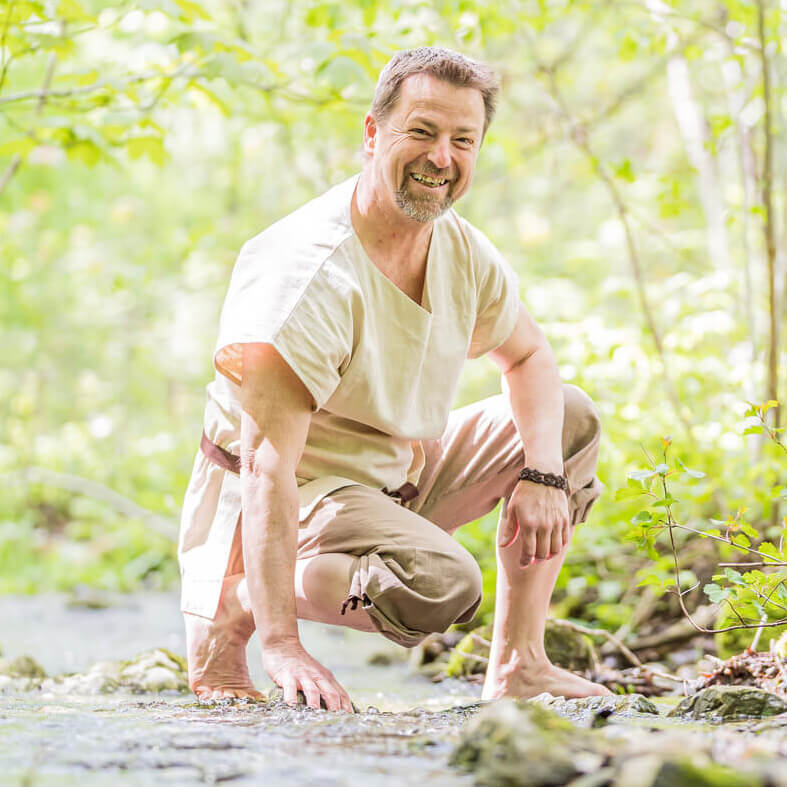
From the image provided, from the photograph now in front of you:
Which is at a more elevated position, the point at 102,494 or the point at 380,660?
the point at 102,494

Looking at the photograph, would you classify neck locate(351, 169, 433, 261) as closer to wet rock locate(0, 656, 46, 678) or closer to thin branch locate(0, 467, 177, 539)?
wet rock locate(0, 656, 46, 678)

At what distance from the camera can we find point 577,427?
8.56 ft

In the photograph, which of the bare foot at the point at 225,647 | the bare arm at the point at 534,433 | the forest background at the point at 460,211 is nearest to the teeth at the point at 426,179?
the bare arm at the point at 534,433

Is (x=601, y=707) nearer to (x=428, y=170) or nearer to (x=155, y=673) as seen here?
(x=428, y=170)

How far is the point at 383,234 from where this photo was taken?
7.83 feet

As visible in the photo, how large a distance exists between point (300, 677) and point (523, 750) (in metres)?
0.79

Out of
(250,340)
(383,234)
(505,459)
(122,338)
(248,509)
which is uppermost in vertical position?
(122,338)

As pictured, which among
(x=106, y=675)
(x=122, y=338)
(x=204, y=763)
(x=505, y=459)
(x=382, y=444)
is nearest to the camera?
(x=204, y=763)

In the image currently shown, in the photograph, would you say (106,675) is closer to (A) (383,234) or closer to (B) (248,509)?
(B) (248,509)

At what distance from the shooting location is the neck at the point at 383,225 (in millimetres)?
2367

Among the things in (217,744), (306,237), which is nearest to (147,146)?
(306,237)

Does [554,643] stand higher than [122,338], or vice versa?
[122,338]

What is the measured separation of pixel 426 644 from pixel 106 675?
1168 millimetres

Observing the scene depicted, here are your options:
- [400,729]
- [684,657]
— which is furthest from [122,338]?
[400,729]
